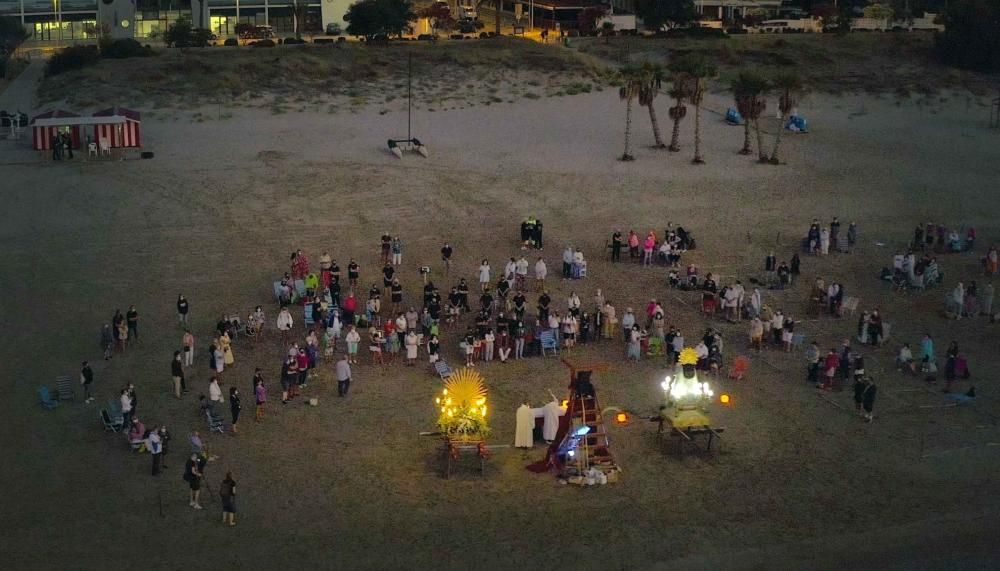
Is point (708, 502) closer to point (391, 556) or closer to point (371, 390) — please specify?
point (391, 556)

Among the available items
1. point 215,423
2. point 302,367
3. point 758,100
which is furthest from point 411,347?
point 758,100

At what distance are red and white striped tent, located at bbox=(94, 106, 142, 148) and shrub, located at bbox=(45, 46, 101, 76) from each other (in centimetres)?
1582

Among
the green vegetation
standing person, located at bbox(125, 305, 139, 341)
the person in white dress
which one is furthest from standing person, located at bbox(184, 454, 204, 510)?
the green vegetation

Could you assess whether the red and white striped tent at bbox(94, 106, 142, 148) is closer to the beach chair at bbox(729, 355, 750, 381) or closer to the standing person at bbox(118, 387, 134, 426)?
the standing person at bbox(118, 387, 134, 426)

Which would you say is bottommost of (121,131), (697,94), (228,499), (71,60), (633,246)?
(228,499)

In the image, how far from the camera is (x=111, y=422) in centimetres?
2539

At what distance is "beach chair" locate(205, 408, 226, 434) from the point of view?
25781 millimetres

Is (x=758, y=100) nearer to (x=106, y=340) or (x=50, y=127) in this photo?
(x=50, y=127)

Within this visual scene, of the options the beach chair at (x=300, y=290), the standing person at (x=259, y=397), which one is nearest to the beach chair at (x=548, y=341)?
the beach chair at (x=300, y=290)

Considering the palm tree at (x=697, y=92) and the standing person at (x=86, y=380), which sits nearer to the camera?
the standing person at (x=86, y=380)

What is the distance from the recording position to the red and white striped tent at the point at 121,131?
47875 mm

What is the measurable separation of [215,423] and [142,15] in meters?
59.9

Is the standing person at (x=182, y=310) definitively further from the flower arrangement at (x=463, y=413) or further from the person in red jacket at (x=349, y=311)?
the flower arrangement at (x=463, y=413)

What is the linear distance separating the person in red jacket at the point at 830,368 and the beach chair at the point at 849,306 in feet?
15.5
